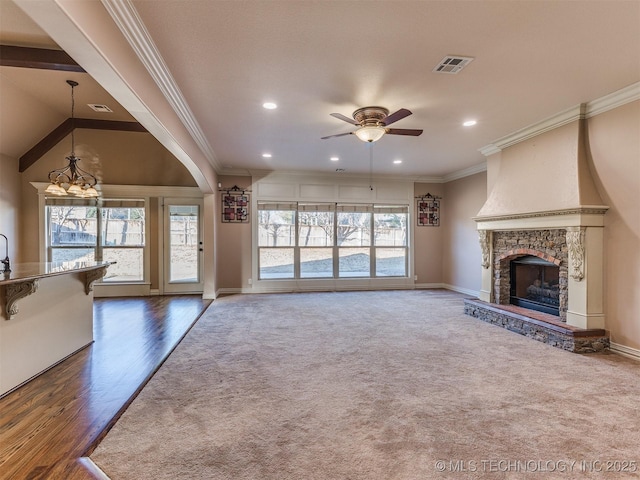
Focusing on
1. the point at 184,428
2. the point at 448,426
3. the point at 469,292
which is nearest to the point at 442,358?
the point at 448,426

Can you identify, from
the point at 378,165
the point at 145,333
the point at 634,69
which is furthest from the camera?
the point at 378,165

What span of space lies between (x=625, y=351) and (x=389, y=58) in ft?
13.1

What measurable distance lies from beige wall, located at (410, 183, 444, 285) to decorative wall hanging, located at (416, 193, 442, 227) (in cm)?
9

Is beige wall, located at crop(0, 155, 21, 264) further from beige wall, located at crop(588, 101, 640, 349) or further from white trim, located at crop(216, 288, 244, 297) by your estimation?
beige wall, located at crop(588, 101, 640, 349)

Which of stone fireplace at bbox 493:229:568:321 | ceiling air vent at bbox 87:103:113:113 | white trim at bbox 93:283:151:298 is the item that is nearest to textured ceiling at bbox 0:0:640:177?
stone fireplace at bbox 493:229:568:321

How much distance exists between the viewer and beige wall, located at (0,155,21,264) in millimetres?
5879

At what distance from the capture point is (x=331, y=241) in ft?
25.7

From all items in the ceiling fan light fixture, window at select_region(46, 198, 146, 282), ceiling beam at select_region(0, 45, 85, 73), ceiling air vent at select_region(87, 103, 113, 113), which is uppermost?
ceiling air vent at select_region(87, 103, 113, 113)

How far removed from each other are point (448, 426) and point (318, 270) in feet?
18.9

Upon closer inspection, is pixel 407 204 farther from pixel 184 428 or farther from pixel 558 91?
pixel 184 428

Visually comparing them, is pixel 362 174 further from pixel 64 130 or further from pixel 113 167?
pixel 64 130

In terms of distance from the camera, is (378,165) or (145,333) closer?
(145,333)

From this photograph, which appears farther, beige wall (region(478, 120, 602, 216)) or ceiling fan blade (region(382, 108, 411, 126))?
beige wall (region(478, 120, 602, 216))

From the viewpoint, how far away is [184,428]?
2156 mm
